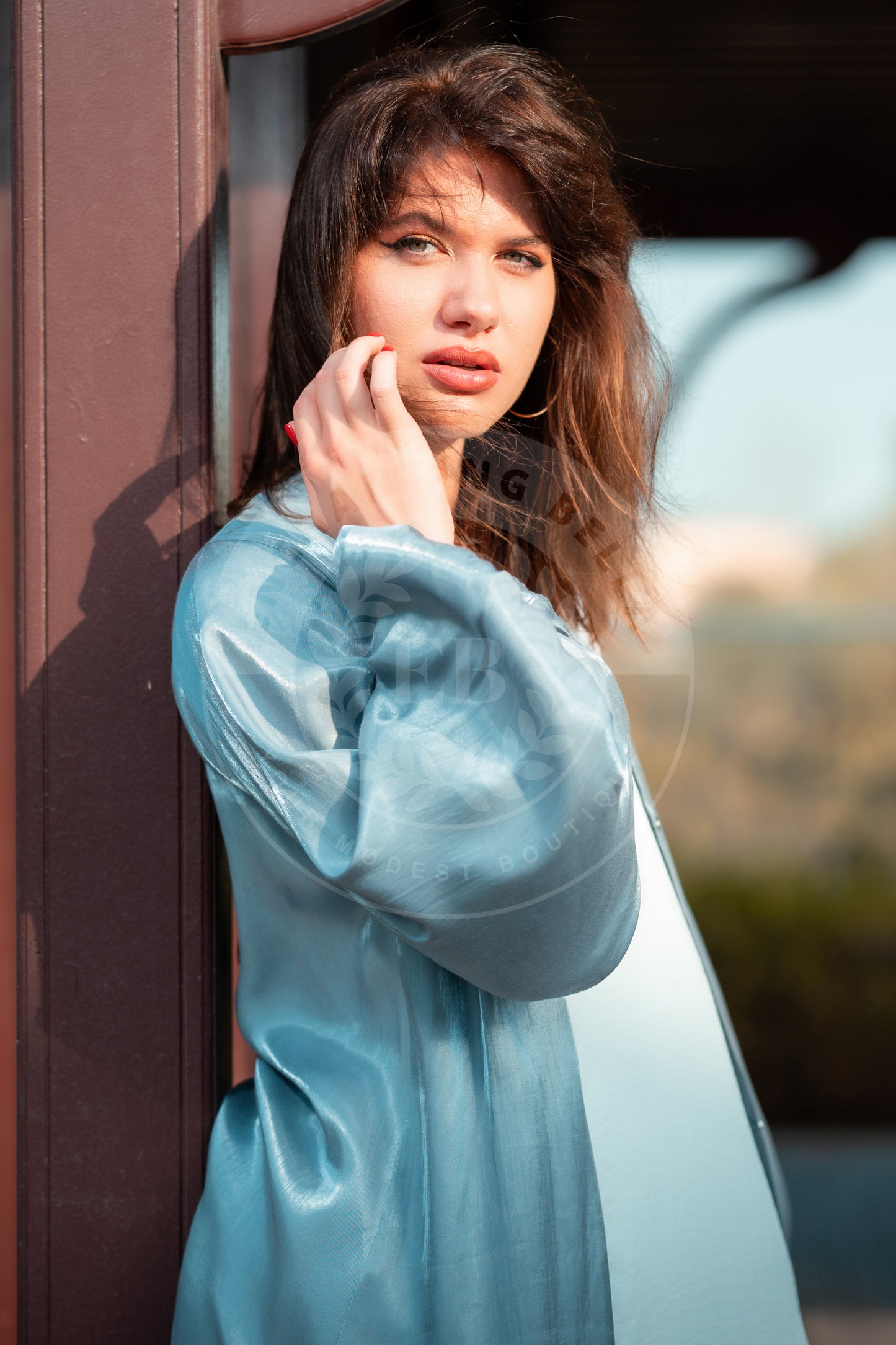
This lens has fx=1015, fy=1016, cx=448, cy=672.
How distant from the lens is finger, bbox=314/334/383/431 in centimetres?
76

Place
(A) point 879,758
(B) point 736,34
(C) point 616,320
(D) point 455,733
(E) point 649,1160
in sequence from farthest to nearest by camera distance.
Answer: (A) point 879,758 → (B) point 736,34 → (C) point 616,320 → (E) point 649,1160 → (D) point 455,733

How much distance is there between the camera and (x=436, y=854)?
0.63 metres

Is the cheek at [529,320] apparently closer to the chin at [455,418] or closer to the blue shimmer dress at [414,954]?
the chin at [455,418]

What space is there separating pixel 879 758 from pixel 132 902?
4208 mm

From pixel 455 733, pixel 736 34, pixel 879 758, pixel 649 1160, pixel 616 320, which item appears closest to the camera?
pixel 455 733

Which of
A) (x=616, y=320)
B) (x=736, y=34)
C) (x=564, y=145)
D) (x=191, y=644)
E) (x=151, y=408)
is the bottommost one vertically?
(x=191, y=644)

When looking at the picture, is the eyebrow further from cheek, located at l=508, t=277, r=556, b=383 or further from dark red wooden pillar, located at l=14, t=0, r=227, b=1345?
dark red wooden pillar, located at l=14, t=0, r=227, b=1345

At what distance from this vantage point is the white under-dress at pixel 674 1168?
2.68ft

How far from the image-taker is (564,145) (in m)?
0.89

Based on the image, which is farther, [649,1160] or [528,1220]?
[649,1160]

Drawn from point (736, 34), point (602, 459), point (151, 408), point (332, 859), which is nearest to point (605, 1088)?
point (332, 859)

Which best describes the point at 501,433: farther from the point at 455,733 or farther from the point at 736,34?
the point at 736,34

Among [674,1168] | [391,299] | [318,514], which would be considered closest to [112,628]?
[318,514]

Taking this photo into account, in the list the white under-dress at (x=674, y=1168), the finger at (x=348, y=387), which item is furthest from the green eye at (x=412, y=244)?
the white under-dress at (x=674, y=1168)
